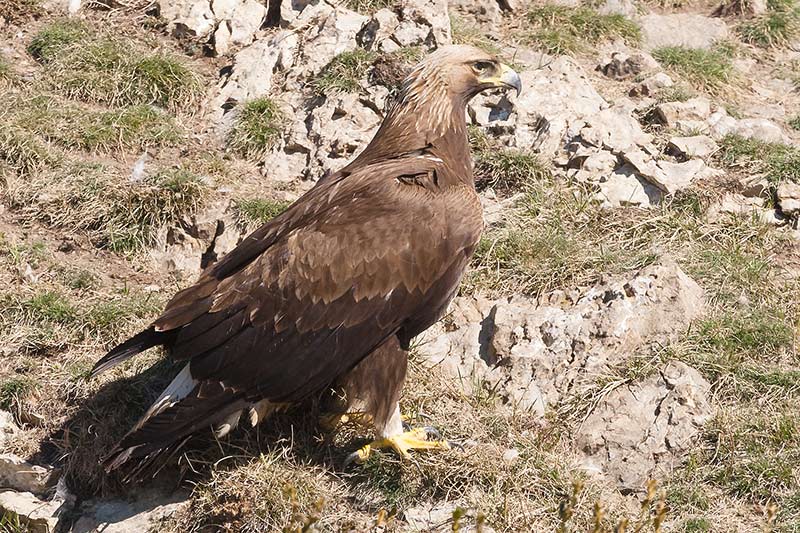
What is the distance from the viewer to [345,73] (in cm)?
924

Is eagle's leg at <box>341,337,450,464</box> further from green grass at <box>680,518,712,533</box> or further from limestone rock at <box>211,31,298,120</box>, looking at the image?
limestone rock at <box>211,31,298,120</box>

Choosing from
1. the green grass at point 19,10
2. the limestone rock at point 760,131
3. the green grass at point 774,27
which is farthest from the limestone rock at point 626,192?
the green grass at point 19,10

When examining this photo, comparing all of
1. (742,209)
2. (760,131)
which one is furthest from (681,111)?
(742,209)

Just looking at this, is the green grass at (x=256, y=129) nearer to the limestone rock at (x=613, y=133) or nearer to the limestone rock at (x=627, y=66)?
Result: the limestone rock at (x=613, y=133)

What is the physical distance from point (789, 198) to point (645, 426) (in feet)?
8.69

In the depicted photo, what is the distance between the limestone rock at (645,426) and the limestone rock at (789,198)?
6.63ft

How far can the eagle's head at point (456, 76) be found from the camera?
7270 millimetres

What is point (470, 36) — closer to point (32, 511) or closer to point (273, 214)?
point (273, 214)

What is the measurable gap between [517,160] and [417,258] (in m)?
2.66

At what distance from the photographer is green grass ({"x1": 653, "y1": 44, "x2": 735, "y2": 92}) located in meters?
9.76

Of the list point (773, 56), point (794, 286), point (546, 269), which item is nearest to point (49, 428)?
point (546, 269)

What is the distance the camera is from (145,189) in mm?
8422

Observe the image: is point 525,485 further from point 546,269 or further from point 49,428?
point 49,428

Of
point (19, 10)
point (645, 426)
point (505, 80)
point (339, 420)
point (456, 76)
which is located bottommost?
point (645, 426)
